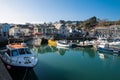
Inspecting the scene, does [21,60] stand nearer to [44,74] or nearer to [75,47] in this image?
[44,74]

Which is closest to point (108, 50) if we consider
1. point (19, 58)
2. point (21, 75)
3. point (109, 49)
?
point (109, 49)

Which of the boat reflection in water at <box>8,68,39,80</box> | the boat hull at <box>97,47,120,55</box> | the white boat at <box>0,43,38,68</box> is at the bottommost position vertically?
the boat hull at <box>97,47,120,55</box>

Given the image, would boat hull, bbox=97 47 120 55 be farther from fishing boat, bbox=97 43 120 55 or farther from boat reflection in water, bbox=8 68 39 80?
boat reflection in water, bbox=8 68 39 80

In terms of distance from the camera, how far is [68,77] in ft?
58.1

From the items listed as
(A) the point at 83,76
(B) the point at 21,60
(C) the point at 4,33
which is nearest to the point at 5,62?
(B) the point at 21,60

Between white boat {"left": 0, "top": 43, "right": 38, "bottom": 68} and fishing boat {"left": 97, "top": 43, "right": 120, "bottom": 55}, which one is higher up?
white boat {"left": 0, "top": 43, "right": 38, "bottom": 68}

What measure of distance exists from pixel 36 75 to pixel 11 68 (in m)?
3.08

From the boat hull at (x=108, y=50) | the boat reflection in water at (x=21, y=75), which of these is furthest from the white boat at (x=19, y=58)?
the boat hull at (x=108, y=50)

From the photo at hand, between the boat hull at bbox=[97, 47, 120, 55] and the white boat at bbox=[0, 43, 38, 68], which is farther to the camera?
the boat hull at bbox=[97, 47, 120, 55]

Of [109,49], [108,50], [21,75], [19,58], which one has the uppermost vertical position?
[19,58]

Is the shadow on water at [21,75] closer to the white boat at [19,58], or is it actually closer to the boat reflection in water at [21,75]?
the boat reflection in water at [21,75]

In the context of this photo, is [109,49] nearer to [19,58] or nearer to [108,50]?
[108,50]

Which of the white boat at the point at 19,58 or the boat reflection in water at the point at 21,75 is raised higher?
the white boat at the point at 19,58

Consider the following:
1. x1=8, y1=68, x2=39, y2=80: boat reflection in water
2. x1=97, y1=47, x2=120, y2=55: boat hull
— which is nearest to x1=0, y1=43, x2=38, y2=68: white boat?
x1=8, y1=68, x2=39, y2=80: boat reflection in water
